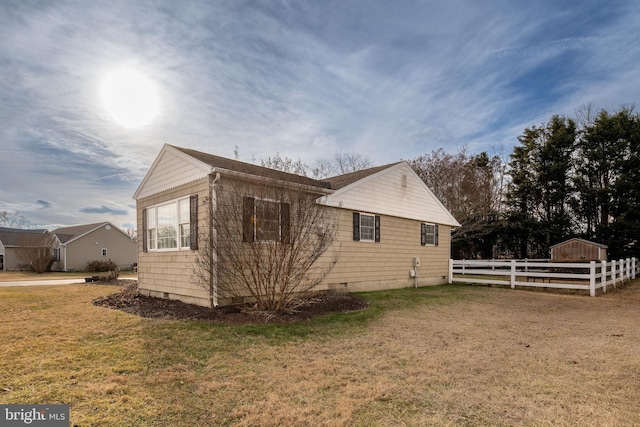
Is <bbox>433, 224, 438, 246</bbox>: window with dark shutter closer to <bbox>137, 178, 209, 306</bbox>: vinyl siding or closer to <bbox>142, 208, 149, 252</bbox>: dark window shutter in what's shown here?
<bbox>137, 178, 209, 306</bbox>: vinyl siding

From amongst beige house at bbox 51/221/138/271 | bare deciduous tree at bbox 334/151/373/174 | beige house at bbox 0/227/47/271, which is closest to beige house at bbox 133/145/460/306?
bare deciduous tree at bbox 334/151/373/174

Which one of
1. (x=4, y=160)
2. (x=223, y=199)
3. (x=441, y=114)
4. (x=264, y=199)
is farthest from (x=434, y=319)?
(x=4, y=160)

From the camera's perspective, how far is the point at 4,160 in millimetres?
12078

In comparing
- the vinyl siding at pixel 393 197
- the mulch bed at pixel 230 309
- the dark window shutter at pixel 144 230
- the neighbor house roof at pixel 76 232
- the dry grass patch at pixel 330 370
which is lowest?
the mulch bed at pixel 230 309

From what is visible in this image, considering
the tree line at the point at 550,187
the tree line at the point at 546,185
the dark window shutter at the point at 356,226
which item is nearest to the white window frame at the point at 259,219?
the dark window shutter at the point at 356,226

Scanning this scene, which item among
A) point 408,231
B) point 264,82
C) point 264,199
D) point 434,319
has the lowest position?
point 434,319

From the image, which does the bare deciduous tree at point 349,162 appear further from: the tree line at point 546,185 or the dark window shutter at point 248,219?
the dark window shutter at point 248,219

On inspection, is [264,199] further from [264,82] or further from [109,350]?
[264,82]

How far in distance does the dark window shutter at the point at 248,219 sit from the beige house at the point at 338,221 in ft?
0.28

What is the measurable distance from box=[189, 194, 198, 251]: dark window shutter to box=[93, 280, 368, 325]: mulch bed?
1.52 m

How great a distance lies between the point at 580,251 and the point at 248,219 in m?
18.5

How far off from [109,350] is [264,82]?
29.5 feet

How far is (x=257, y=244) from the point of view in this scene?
23.8 ft

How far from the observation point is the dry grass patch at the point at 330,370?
3.12 metres
